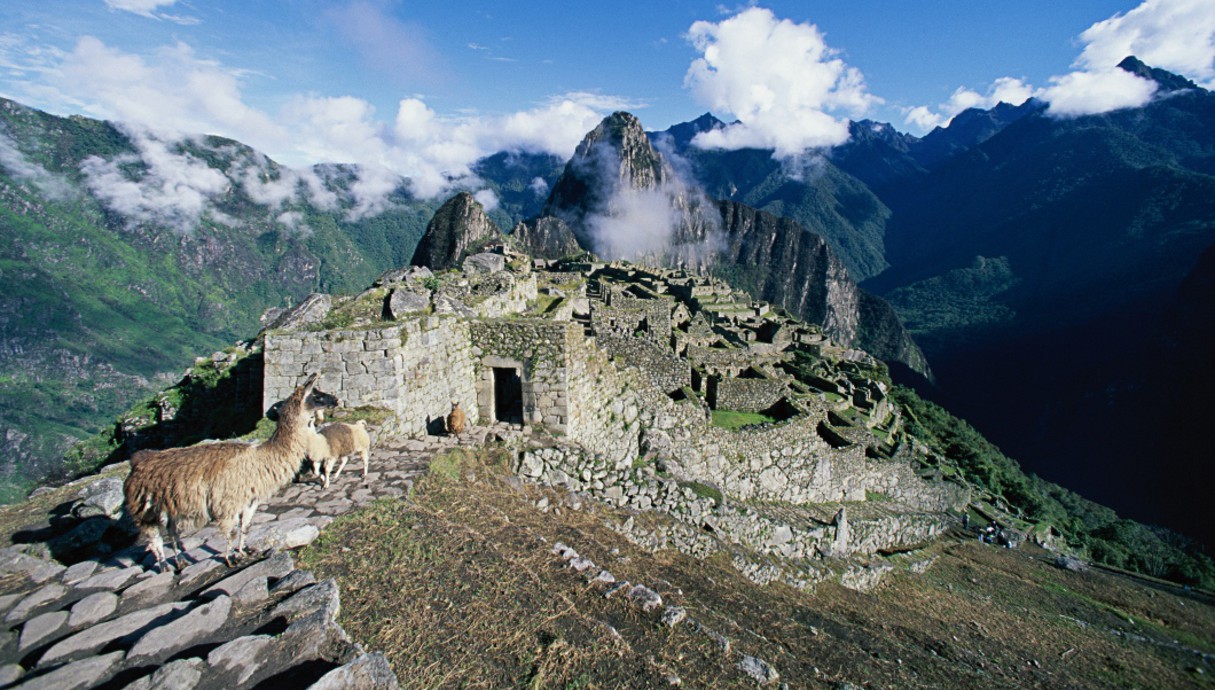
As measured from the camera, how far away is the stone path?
12.3 feet

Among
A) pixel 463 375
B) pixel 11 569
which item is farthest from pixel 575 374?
pixel 11 569

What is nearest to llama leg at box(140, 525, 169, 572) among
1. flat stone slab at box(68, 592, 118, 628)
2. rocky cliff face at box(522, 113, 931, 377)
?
flat stone slab at box(68, 592, 118, 628)

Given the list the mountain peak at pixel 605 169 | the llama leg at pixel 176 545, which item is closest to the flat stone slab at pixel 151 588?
the llama leg at pixel 176 545

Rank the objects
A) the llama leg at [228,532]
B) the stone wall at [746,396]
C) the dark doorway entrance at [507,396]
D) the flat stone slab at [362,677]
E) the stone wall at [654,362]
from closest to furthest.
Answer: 1. the flat stone slab at [362,677]
2. the llama leg at [228,532]
3. the dark doorway entrance at [507,396]
4. the stone wall at [654,362]
5. the stone wall at [746,396]

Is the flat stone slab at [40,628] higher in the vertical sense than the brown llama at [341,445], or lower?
lower

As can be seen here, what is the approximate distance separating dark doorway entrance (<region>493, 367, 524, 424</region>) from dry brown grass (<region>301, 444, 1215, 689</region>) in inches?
103

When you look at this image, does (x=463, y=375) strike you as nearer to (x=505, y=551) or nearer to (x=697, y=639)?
(x=505, y=551)

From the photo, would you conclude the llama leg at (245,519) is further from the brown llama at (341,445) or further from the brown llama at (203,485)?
the brown llama at (341,445)

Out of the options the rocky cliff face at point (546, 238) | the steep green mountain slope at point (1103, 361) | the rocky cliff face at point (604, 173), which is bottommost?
the steep green mountain slope at point (1103, 361)

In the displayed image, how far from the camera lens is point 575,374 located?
12.2m

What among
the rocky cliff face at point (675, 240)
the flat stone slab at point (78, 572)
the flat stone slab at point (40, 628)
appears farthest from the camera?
the rocky cliff face at point (675, 240)

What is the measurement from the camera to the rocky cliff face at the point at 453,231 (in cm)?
6594

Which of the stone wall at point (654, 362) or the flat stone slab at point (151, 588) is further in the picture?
the stone wall at point (654, 362)

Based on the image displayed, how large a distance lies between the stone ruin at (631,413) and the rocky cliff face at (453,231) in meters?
41.7
